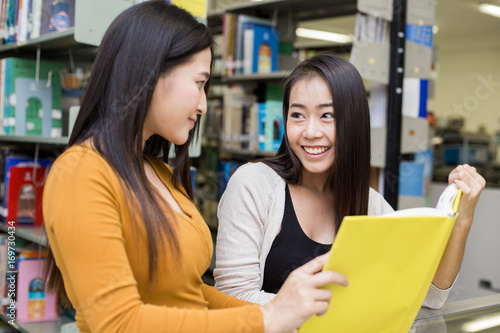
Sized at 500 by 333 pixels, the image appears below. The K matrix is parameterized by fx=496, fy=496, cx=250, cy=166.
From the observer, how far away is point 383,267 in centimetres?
87

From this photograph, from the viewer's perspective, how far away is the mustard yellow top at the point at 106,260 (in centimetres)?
77

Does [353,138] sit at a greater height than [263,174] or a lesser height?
greater

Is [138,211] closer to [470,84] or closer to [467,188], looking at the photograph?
[467,188]

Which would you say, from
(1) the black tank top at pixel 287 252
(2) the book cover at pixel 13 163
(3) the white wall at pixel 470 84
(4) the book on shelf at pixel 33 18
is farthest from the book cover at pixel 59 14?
(3) the white wall at pixel 470 84

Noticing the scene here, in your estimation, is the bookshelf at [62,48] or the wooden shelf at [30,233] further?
the wooden shelf at [30,233]

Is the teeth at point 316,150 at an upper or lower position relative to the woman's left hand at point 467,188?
upper

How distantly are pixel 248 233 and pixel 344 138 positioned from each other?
0.36 meters

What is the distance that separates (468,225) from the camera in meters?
1.24

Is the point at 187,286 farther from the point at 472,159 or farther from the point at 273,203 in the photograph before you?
the point at 472,159

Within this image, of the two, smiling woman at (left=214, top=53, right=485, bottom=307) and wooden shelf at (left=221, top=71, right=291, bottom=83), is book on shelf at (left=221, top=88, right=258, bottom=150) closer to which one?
wooden shelf at (left=221, top=71, right=291, bottom=83)

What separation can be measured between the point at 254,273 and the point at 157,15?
69cm

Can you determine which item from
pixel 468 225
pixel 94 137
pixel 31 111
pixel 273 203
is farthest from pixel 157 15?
pixel 31 111

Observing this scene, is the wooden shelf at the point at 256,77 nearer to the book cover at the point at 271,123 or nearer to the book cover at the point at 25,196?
the book cover at the point at 271,123

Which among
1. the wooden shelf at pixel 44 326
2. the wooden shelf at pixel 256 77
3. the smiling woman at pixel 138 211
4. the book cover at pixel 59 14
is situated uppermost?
the book cover at pixel 59 14
